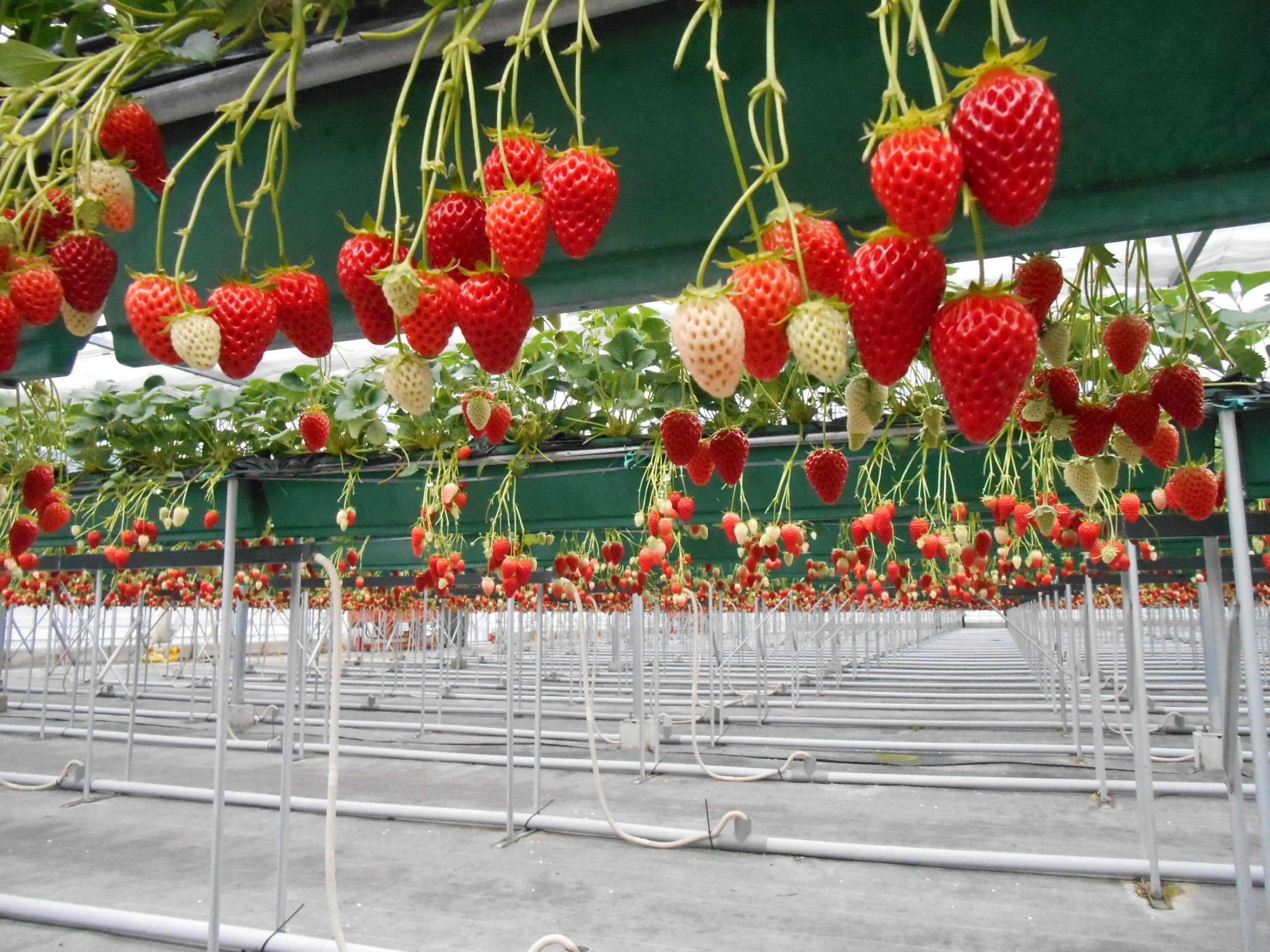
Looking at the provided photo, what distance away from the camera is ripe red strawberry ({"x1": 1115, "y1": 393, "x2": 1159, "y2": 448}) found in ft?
3.43

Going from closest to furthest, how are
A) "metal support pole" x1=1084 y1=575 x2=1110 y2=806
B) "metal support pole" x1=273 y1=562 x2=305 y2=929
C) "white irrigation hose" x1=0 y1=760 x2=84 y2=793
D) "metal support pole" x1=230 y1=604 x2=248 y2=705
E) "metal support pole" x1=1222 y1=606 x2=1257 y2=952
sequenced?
"metal support pole" x1=1222 y1=606 x2=1257 y2=952
"metal support pole" x1=273 y1=562 x2=305 y2=929
"metal support pole" x1=1084 y1=575 x2=1110 y2=806
"white irrigation hose" x1=0 y1=760 x2=84 y2=793
"metal support pole" x1=230 y1=604 x2=248 y2=705

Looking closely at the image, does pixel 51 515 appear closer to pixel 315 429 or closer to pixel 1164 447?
pixel 315 429

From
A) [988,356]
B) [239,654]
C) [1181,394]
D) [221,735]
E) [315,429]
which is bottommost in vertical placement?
[239,654]

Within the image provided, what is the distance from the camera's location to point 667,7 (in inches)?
38.1

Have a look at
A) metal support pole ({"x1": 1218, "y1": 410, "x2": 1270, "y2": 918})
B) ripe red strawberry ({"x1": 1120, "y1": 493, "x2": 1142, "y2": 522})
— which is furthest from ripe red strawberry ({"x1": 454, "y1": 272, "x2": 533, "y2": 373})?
ripe red strawberry ({"x1": 1120, "y1": 493, "x2": 1142, "y2": 522})

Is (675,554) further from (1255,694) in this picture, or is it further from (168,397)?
(1255,694)

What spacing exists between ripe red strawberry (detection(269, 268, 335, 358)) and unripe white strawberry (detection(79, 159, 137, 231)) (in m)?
0.21

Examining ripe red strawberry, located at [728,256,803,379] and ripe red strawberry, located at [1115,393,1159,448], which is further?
ripe red strawberry, located at [1115,393,1159,448]

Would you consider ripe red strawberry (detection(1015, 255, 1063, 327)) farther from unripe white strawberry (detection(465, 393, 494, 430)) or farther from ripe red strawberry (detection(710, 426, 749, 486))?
ripe red strawberry (detection(710, 426, 749, 486))

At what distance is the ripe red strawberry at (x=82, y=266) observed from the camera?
0.78 meters

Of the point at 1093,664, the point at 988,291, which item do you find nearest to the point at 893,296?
the point at 988,291

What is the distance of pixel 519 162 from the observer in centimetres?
61

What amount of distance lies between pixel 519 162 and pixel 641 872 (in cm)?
480

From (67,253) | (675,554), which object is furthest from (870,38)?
(675,554)
